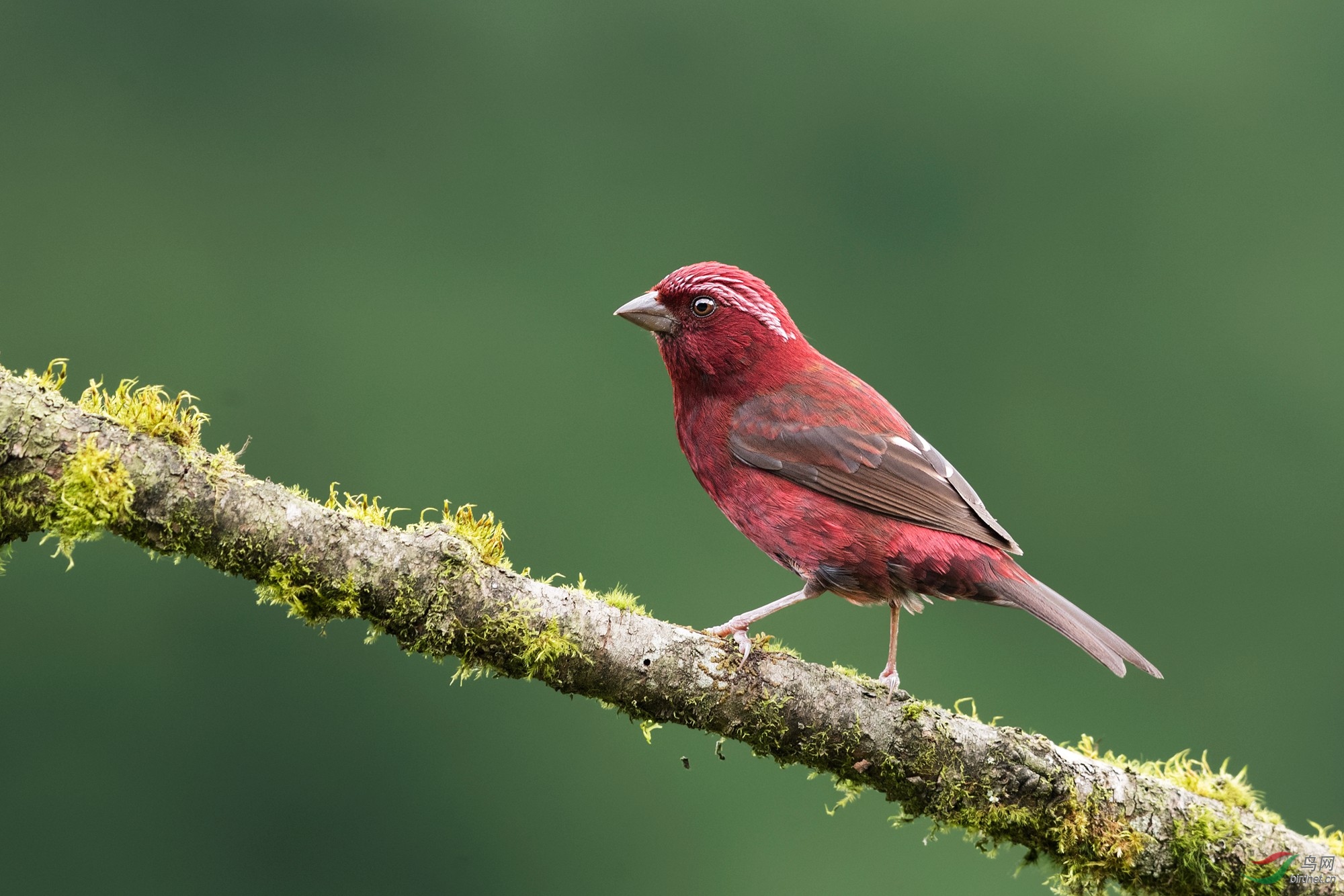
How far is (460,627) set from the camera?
2.75m

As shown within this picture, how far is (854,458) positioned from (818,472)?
0.50ft

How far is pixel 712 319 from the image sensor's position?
159 inches

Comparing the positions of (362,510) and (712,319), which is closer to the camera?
(362,510)

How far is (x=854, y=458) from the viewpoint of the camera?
152 inches

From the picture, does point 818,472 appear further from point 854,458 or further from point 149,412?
point 149,412

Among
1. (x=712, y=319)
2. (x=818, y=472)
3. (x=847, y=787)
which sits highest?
(x=712, y=319)

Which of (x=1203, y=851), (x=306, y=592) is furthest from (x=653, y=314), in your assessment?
(x=1203, y=851)

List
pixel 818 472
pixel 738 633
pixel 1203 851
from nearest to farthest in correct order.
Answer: pixel 738 633 < pixel 1203 851 < pixel 818 472

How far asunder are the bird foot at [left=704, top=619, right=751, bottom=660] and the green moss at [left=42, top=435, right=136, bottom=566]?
1475 mm

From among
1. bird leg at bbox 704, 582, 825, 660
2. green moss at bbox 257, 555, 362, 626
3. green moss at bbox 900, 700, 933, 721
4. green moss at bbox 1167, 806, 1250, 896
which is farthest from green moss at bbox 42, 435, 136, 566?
green moss at bbox 1167, 806, 1250, 896

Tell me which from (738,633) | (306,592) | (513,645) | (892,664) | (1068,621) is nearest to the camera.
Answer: (306,592)

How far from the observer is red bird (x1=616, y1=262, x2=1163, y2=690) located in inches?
143

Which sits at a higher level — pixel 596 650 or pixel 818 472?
pixel 818 472

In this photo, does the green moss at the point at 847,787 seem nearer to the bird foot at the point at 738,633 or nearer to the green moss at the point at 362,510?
the bird foot at the point at 738,633
